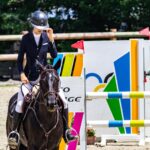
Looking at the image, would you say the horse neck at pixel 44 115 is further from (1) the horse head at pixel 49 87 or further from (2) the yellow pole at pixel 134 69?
(2) the yellow pole at pixel 134 69

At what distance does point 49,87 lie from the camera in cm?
640

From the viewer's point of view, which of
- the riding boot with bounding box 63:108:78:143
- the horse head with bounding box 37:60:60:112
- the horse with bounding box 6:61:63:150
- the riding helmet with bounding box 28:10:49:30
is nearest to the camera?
the horse head with bounding box 37:60:60:112

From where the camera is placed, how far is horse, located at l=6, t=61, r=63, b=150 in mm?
6535

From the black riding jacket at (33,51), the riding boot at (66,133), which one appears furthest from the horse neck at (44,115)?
the black riding jacket at (33,51)

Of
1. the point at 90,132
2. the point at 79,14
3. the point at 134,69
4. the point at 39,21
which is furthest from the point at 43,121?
the point at 79,14

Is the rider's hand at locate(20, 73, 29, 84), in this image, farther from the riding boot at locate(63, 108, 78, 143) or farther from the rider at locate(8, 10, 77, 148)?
the riding boot at locate(63, 108, 78, 143)

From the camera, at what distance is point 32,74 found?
6.99 metres

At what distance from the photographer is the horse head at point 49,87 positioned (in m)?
6.31

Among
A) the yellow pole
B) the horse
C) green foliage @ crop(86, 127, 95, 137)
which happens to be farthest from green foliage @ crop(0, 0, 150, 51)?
the horse

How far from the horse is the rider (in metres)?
0.11

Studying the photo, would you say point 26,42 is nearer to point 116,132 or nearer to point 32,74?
point 32,74

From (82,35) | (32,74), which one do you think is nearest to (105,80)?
(32,74)

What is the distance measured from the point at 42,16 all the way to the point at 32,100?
0.98 meters

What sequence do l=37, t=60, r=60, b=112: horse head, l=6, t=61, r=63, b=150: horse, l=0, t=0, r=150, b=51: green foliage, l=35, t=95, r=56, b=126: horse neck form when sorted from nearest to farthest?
l=37, t=60, r=60, b=112: horse head
l=6, t=61, r=63, b=150: horse
l=35, t=95, r=56, b=126: horse neck
l=0, t=0, r=150, b=51: green foliage
